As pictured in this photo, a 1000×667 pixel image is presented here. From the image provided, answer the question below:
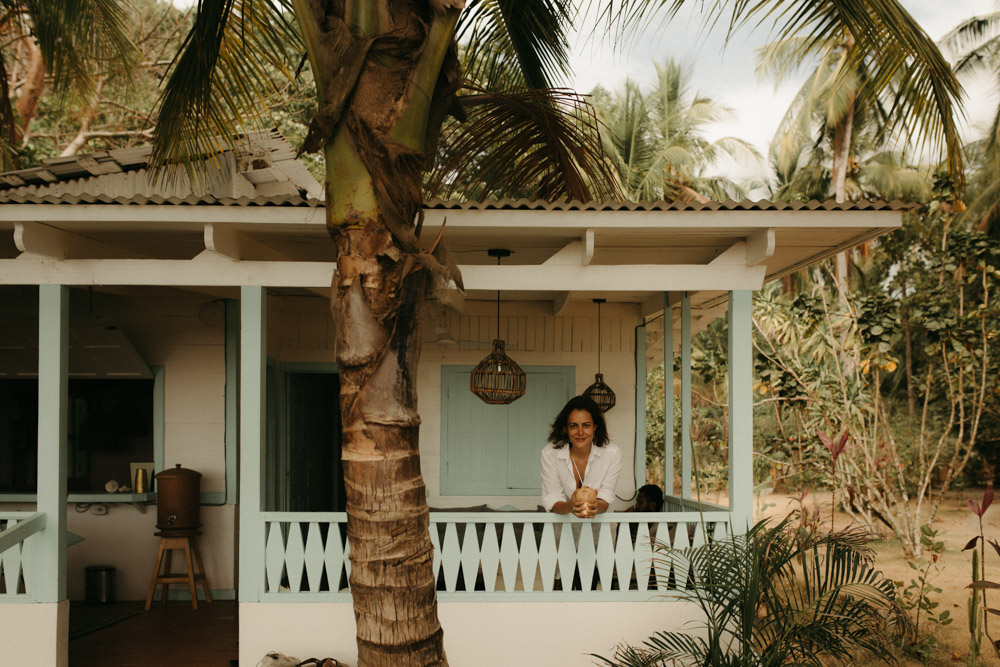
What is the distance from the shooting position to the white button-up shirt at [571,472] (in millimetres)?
5719

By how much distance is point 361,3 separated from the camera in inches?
151

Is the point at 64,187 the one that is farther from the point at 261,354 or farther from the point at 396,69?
the point at 396,69

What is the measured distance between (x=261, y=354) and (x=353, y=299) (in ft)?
6.94

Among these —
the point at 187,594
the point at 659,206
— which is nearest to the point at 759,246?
the point at 659,206

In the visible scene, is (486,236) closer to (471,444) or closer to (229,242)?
(229,242)

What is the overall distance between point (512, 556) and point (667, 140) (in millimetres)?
21984

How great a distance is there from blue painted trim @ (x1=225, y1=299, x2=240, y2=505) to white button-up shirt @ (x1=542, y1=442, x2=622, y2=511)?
362 centimetres

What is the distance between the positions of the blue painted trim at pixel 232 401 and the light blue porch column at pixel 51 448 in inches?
97.1

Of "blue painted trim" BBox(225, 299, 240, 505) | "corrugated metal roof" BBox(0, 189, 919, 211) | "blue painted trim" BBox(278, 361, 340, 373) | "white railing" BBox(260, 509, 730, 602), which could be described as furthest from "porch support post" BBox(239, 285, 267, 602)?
"blue painted trim" BBox(278, 361, 340, 373)

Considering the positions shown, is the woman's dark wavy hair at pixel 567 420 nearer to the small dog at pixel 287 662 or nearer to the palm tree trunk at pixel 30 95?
the small dog at pixel 287 662

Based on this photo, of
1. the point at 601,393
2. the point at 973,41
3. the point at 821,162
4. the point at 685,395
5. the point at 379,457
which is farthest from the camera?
the point at 821,162

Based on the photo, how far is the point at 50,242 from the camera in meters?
5.60

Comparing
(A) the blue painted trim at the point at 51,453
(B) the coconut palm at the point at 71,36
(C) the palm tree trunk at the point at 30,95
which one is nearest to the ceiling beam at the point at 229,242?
(A) the blue painted trim at the point at 51,453

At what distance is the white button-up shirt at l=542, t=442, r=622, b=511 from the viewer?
5719 mm
